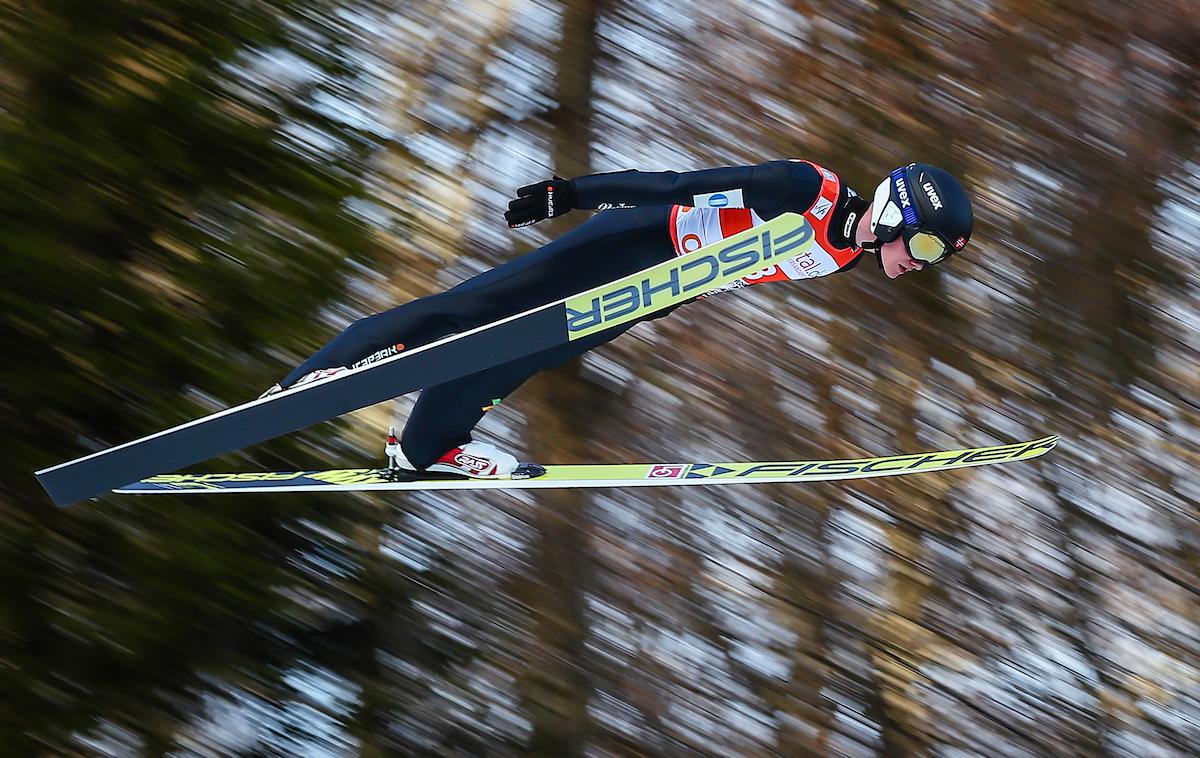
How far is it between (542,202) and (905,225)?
0.96m

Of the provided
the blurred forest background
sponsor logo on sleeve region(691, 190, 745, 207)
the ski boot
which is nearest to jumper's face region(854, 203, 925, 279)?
sponsor logo on sleeve region(691, 190, 745, 207)

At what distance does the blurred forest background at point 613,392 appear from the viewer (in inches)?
166

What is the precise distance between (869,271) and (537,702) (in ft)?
9.35

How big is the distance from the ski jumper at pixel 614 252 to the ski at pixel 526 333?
0.10m

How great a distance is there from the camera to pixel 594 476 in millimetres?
3934

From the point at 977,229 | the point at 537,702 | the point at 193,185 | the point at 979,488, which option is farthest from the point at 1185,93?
the point at 193,185

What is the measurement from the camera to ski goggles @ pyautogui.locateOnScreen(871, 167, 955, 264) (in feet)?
9.64

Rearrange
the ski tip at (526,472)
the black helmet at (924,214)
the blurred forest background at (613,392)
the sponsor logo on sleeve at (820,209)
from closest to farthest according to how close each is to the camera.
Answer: the black helmet at (924,214) → the sponsor logo on sleeve at (820,209) → the ski tip at (526,472) → the blurred forest background at (613,392)

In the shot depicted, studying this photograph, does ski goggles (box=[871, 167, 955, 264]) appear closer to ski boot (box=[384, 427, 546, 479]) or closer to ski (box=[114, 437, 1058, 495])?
ski (box=[114, 437, 1058, 495])

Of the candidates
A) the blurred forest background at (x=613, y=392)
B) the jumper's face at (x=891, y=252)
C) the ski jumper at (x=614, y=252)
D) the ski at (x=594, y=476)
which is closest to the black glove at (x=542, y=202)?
the ski jumper at (x=614, y=252)

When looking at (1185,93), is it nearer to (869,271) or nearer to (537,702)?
(869,271)

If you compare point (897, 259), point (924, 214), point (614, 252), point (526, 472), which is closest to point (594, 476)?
point (526, 472)

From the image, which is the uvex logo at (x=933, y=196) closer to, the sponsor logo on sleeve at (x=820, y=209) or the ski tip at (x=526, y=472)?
the sponsor logo on sleeve at (x=820, y=209)

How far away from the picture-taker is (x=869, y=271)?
239 inches
